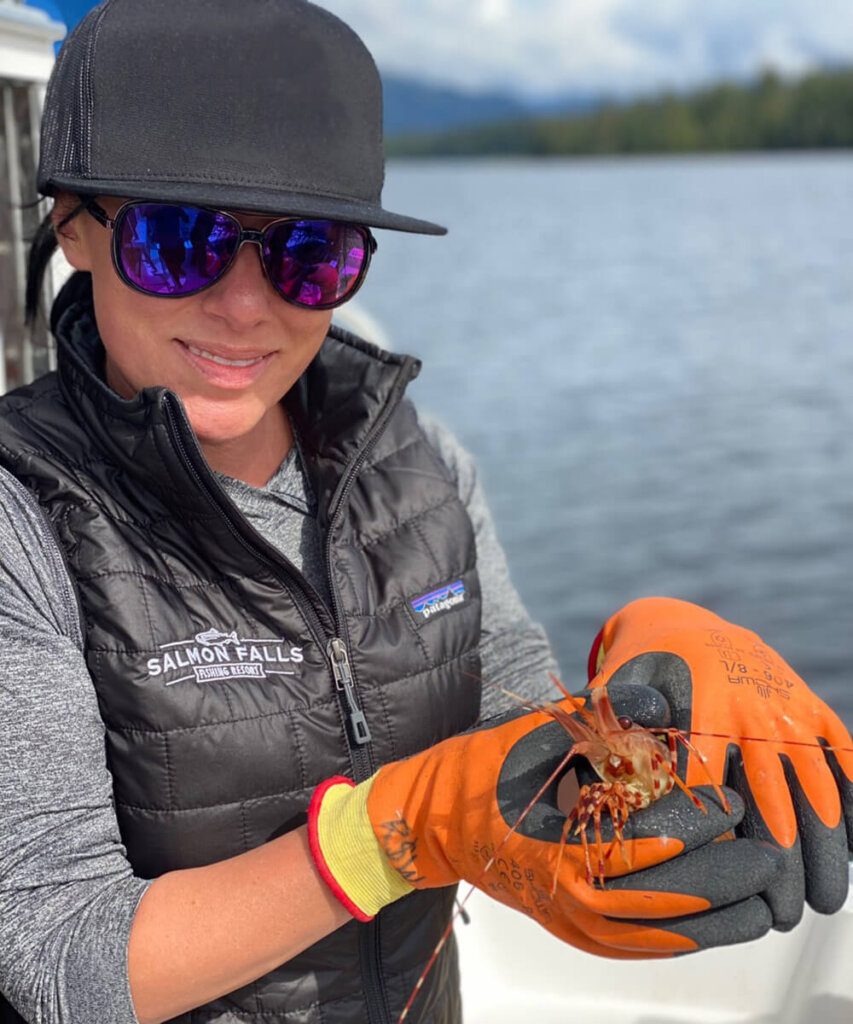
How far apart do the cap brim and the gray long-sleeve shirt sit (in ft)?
1.39

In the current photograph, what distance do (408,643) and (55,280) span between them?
1493 millimetres

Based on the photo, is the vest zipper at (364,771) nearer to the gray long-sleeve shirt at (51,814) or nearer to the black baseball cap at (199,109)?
the gray long-sleeve shirt at (51,814)

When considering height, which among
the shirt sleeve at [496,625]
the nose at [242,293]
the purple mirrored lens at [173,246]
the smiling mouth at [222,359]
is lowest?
the shirt sleeve at [496,625]

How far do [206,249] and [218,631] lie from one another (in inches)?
22.1

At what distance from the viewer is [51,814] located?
5.02 ft

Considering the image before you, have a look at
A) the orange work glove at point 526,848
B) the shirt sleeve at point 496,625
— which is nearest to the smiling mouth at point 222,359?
the shirt sleeve at point 496,625

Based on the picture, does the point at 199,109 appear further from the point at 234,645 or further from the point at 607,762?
the point at 607,762

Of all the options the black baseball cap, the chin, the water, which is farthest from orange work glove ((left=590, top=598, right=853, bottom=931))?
the water

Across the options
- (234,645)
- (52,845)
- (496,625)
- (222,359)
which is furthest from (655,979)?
(222,359)

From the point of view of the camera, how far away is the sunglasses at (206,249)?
1679mm

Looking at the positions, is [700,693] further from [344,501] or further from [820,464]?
[820,464]

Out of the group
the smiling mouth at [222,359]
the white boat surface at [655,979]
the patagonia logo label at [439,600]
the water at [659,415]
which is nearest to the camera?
the smiling mouth at [222,359]

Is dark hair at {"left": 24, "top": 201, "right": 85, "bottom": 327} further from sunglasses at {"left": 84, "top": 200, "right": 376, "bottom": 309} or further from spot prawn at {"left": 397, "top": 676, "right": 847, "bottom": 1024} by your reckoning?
spot prawn at {"left": 397, "top": 676, "right": 847, "bottom": 1024}

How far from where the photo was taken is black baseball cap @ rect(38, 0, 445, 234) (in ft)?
5.29
